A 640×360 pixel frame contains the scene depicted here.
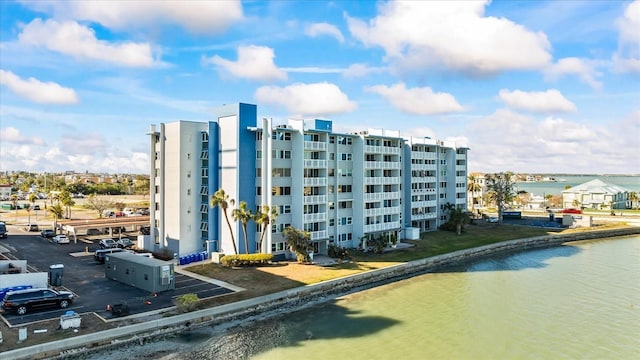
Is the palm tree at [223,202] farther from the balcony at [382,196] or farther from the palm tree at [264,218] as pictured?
the balcony at [382,196]

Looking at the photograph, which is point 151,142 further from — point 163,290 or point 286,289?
point 286,289

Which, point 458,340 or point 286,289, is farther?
point 286,289

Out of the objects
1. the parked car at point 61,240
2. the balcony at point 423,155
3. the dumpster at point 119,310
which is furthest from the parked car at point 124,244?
the balcony at point 423,155

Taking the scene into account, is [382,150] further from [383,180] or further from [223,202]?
[223,202]

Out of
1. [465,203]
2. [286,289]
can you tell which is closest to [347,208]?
[286,289]

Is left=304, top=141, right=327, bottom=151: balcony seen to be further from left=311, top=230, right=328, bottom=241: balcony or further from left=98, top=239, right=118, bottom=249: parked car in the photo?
left=98, top=239, right=118, bottom=249: parked car

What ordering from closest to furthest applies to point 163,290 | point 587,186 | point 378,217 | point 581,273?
1. point 163,290
2. point 581,273
3. point 378,217
4. point 587,186
